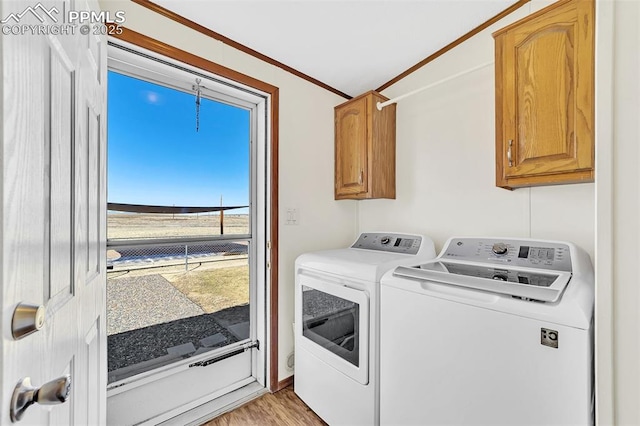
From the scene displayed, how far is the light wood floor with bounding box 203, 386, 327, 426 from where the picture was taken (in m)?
Answer: 1.66

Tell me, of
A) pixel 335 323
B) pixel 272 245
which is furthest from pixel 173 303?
pixel 335 323

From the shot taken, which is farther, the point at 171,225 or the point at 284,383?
the point at 284,383

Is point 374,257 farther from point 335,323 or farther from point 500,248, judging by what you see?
point 500,248

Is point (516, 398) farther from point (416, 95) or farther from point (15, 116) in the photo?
point (416, 95)

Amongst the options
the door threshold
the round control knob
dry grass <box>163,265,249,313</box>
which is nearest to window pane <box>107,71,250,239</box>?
dry grass <box>163,265,249,313</box>

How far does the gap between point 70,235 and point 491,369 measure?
140cm

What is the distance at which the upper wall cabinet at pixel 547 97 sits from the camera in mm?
1138

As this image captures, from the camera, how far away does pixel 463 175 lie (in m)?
1.81

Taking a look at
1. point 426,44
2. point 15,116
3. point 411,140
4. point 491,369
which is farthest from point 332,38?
point 491,369

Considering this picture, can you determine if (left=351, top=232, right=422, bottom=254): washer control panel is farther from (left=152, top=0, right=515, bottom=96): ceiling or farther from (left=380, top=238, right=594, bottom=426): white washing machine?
(left=152, top=0, right=515, bottom=96): ceiling

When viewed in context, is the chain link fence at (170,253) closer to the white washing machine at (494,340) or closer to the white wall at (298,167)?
the white wall at (298,167)

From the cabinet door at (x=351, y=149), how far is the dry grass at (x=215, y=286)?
103 centimetres

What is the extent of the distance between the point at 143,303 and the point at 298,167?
4.48 feet

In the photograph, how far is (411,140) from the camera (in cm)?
211
